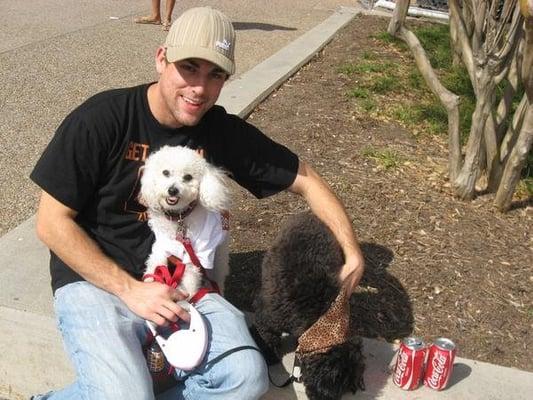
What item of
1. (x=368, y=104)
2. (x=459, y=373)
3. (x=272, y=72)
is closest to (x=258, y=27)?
(x=272, y=72)

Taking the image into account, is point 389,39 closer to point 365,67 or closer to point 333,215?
point 365,67

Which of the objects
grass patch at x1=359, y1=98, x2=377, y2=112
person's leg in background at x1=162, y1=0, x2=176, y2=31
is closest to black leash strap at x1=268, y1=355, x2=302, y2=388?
grass patch at x1=359, y1=98, x2=377, y2=112

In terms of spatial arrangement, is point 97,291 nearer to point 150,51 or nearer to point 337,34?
point 150,51

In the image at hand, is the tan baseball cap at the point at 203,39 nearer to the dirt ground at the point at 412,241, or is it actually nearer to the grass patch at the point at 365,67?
the dirt ground at the point at 412,241

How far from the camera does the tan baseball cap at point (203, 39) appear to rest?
242 cm

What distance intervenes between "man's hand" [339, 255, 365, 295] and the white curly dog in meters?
0.55

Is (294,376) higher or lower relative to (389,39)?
higher

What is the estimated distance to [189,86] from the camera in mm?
2516

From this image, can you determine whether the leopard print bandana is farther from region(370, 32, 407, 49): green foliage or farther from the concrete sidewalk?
region(370, 32, 407, 49): green foliage

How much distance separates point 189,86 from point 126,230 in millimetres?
665

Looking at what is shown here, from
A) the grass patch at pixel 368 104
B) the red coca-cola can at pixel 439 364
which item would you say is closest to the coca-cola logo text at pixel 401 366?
the red coca-cola can at pixel 439 364

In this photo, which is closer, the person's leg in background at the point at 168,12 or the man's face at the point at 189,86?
the man's face at the point at 189,86

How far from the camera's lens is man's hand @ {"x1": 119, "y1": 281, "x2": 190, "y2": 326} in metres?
2.49

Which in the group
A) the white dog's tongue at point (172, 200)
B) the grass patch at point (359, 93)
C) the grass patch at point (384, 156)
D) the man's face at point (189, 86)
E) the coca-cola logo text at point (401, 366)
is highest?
the man's face at point (189, 86)
